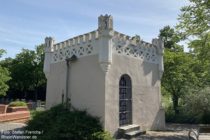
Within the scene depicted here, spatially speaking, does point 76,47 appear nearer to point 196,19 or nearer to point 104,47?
point 104,47

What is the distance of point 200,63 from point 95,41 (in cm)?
791

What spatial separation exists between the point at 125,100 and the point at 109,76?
6.03ft

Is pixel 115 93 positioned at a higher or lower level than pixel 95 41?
lower

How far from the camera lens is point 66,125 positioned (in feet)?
32.7

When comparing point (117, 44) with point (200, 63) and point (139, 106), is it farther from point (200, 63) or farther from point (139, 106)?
point (200, 63)

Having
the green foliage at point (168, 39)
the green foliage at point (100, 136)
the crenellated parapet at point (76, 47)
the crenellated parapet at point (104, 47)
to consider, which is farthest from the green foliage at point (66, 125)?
the green foliage at point (168, 39)

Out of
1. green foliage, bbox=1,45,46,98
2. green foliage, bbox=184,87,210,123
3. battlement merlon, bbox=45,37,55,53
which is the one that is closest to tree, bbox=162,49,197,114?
green foliage, bbox=184,87,210,123

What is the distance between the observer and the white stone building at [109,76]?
10.7 metres

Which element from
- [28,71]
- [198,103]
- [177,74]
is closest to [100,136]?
[198,103]

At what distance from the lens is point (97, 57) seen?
36.2 feet

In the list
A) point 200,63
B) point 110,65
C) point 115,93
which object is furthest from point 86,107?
point 200,63

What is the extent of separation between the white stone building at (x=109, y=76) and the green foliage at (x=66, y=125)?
51cm

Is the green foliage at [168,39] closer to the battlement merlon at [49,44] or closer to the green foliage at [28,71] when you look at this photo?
the battlement merlon at [49,44]

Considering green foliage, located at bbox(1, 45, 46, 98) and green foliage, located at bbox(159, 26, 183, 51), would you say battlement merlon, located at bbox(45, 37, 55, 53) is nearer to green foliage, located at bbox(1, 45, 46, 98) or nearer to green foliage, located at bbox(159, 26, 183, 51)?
green foliage, located at bbox(159, 26, 183, 51)
